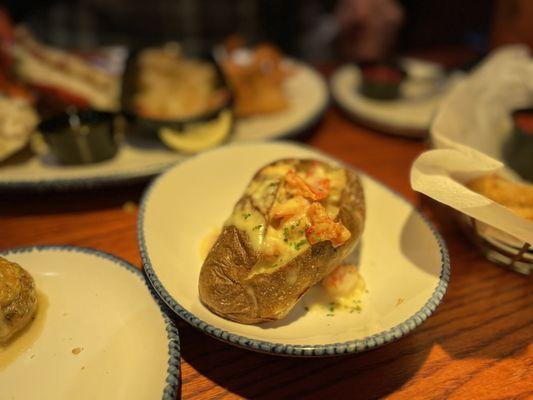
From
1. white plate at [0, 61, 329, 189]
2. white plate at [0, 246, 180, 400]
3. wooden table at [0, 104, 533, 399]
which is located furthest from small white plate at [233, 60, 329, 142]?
white plate at [0, 246, 180, 400]

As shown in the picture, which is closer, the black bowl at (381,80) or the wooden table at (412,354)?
the wooden table at (412,354)

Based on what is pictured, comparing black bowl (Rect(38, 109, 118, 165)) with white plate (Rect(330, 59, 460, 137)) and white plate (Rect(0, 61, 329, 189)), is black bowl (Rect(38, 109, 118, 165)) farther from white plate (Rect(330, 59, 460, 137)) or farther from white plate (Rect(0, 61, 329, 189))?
white plate (Rect(330, 59, 460, 137))

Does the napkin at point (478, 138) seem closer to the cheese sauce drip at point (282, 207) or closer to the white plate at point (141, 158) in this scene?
the cheese sauce drip at point (282, 207)

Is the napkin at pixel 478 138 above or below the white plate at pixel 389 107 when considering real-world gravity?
above

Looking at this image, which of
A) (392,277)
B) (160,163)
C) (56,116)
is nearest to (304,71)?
(160,163)

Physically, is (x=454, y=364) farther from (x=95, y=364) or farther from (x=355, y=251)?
(x=95, y=364)

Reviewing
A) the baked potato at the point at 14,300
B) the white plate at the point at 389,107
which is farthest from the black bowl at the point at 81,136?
the white plate at the point at 389,107

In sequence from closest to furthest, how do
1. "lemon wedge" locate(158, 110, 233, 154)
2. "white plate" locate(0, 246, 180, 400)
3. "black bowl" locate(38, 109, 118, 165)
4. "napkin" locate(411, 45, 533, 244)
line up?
"white plate" locate(0, 246, 180, 400) → "napkin" locate(411, 45, 533, 244) → "black bowl" locate(38, 109, 118, 165) → "lemon wedge" locate(158, 110, 233, 154)
